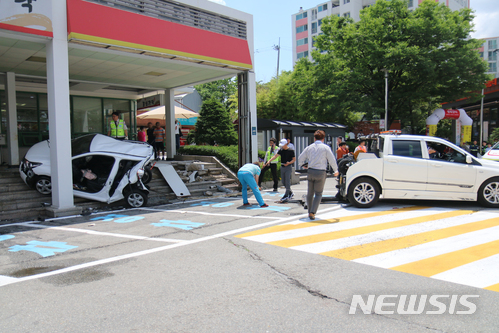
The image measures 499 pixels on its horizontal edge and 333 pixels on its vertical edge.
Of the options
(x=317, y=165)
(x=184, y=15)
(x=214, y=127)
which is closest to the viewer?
(x=317, y=165)

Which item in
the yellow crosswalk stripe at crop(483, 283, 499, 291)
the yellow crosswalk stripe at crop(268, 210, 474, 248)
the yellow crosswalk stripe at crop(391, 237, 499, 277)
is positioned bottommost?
the yellow crosswalk stripe at crop(483, 283, 499, 291)

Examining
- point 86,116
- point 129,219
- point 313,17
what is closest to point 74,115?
point 86,116

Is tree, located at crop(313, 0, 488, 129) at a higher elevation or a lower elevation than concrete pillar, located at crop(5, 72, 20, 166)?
higher

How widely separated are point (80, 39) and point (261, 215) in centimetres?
621

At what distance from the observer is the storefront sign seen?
321 inches

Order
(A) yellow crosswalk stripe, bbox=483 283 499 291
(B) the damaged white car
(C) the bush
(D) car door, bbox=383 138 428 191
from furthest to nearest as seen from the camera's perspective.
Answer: (C) the bush < (B) the damaged white car < (D) car door, bbox=383 138 428 191 < (A) yellow crosswalk stripe, bbox=483 283 499 291

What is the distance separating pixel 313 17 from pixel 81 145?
219 ft

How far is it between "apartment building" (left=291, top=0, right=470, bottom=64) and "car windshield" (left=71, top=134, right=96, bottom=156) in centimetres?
5705

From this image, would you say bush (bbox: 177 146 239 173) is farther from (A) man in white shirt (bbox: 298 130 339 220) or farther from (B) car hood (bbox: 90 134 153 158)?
(A) man in white shirt (bbox: 298 130 339 220)

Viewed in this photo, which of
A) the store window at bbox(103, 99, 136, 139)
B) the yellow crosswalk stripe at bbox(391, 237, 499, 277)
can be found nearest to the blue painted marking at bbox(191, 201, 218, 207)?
the yellow crosswalk stripe at bbox(391, 237, 499, 277)

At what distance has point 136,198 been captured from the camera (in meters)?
9.97

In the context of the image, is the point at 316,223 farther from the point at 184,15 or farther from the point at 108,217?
the point at 184,15

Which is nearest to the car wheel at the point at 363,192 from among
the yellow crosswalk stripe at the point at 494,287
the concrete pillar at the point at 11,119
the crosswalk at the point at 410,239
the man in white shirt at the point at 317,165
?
the crosswalk at the point at 410,239

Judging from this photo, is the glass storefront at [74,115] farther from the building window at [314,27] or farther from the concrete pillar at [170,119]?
the building window at [314,27]
